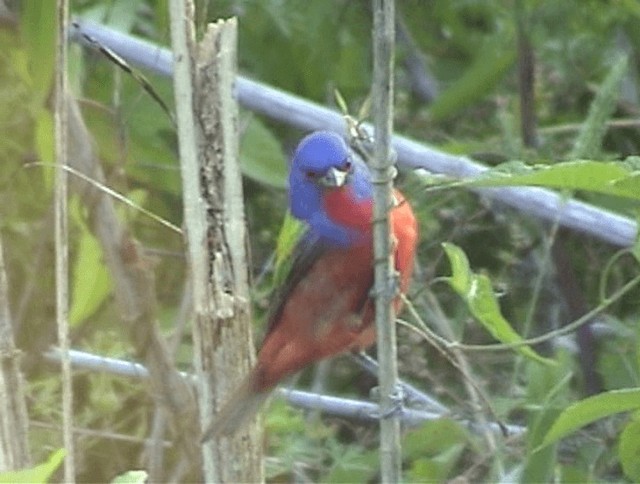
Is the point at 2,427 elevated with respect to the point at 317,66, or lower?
lower

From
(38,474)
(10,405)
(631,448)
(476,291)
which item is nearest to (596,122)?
(476,291)

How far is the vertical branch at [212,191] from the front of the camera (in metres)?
1.48

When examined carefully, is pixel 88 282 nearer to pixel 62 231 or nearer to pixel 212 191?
pixel 62 231

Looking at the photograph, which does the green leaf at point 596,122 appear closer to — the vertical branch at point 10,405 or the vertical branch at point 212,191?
the vertical branch at point 212,191

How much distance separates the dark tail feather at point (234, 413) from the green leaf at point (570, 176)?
373 mm

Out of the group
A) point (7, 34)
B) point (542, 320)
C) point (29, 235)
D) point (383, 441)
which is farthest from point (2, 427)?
point (542, 320)

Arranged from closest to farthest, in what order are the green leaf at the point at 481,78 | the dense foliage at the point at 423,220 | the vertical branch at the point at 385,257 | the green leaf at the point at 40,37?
1. the vertical branch at the point at 385,257
2. the green leaf at the point at 40,37
3. the dense foliage at the point at 423,220
4. the green leaf at the point at 481,78

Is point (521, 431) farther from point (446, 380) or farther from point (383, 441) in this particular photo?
point (383, 441)

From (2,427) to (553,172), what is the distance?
1.85 ft

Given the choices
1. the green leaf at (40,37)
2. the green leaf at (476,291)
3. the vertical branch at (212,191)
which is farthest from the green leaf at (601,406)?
the green leaf at (40,37)

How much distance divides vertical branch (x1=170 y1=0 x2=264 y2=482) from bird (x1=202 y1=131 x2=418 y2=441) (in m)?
0.32

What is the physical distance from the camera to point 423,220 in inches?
101

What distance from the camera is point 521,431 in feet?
7.20

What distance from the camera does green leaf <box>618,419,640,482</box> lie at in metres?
1.55
